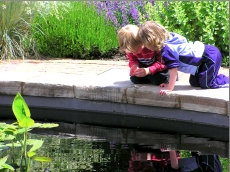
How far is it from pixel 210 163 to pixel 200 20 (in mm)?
3144

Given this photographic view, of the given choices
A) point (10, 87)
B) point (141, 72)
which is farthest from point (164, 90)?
point (10, 87)

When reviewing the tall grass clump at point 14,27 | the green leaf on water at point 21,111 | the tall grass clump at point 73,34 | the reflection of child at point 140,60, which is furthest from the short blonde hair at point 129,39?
the tall grass clump at point 14,27

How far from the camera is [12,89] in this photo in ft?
16.5

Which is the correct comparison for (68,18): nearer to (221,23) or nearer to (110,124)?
(221,23)

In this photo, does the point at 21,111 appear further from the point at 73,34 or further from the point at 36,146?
the point at 73,34

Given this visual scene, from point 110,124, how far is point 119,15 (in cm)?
309

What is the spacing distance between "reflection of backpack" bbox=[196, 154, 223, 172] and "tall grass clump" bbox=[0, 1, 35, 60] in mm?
3496

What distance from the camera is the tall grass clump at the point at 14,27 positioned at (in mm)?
6785

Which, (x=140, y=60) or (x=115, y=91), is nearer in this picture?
(x=115, y=91)

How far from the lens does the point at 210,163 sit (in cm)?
367

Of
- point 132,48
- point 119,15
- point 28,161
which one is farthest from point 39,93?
point 119,15

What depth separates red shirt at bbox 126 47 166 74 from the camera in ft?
15.4

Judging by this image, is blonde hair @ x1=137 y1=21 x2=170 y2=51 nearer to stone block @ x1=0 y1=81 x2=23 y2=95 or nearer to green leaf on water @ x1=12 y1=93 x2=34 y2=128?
stone block @ x1=0 y1=81 x2=23 y2=95

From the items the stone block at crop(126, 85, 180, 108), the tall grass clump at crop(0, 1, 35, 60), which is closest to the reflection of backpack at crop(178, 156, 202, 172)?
the stone block at crop(126, 85, 180, 108)
